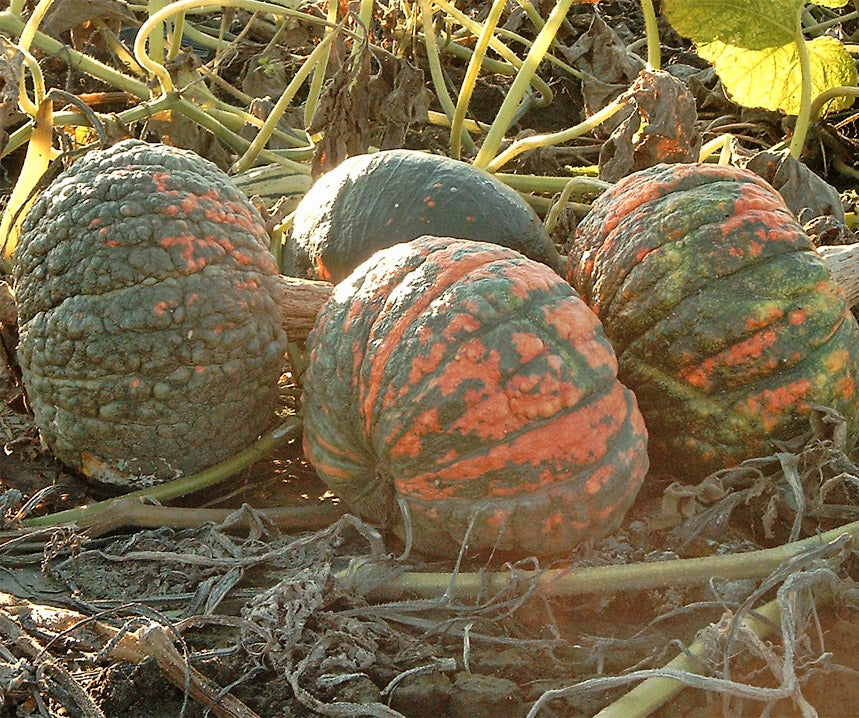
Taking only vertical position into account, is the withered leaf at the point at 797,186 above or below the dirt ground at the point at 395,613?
above

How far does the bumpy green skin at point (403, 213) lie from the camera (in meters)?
3.18

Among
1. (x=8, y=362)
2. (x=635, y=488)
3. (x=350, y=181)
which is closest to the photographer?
(x=635, y=488)

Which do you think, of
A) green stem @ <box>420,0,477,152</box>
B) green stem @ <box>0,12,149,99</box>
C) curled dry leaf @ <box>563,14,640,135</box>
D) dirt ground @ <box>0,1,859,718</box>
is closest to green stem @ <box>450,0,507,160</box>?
green stem @ <box>420,0,477,152</box>

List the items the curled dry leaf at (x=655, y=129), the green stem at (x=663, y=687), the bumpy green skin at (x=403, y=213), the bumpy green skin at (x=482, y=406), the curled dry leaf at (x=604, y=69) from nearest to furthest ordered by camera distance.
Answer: the green stem at (x=663, y=687) → the bumpy green skin at (x=482, y=406) → the bumpy green skin at (x=403, y=213) → the curled dry leaf at (x=655, y=129) → the curled dry leaf at (x=604, y=69)

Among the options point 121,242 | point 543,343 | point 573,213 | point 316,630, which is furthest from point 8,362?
point 573,213

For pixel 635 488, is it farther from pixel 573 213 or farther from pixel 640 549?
pixel 573 213

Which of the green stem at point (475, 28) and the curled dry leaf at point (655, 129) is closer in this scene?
the curled dry leaf at point (655, 129)

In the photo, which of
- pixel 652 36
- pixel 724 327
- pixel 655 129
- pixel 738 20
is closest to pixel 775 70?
pixel 738 20

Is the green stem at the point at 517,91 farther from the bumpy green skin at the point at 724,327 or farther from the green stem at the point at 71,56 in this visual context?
the green stem at the point at 71,56

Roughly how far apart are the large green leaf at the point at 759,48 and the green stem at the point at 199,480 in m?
2.39

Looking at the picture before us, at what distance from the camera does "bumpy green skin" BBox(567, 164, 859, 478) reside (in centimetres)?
271

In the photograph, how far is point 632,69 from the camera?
500cm

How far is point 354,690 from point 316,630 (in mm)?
219

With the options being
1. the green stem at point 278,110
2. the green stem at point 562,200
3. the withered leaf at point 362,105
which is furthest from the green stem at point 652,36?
the green stem at point 278,110
